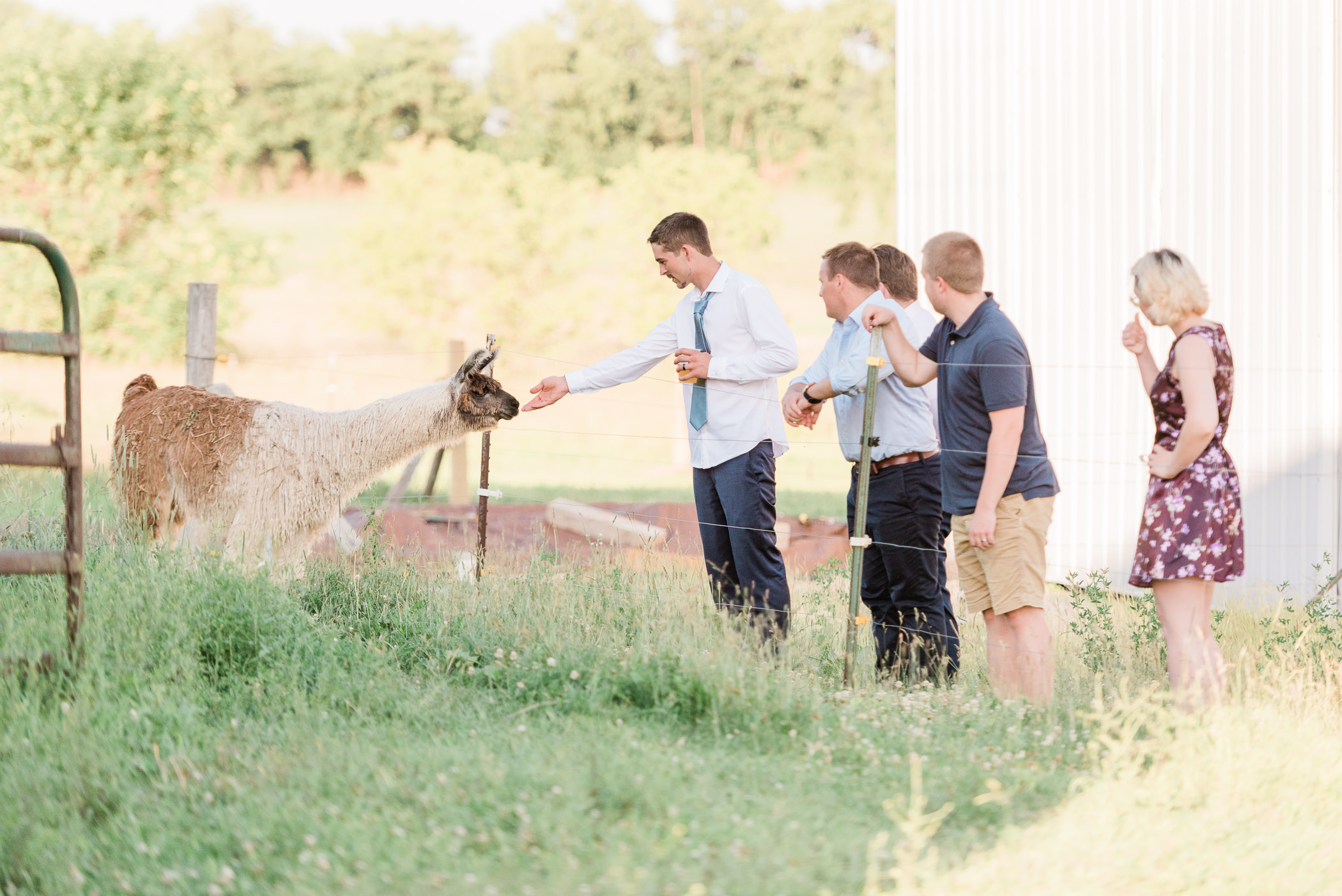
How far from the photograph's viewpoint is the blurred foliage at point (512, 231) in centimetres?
3388

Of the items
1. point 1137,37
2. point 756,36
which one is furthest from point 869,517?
point 756,36

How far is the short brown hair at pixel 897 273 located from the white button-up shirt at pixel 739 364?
0.68m

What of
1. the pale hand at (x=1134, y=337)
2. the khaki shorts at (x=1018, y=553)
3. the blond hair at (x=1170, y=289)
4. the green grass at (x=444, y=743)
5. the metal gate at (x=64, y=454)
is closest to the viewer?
the green grass at (x=444, y=743)

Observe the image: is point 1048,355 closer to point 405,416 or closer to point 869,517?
point 869,517

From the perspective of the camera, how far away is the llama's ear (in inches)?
277

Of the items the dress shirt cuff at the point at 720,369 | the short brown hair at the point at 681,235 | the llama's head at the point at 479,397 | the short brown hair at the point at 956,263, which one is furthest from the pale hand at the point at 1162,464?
the llama's head at the point at 479,397

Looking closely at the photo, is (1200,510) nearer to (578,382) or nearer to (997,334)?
(997,334)

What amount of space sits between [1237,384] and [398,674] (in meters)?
6.50

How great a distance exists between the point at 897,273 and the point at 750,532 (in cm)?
163

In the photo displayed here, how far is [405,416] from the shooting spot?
7176 millimetres

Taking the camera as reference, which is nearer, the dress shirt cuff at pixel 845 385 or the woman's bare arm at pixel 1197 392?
the woman's bare arm at pixel 1197 392

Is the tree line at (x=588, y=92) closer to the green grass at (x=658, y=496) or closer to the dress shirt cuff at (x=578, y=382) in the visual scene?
the green grass at (x=658, y=496)

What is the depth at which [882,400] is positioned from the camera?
19.0 ft

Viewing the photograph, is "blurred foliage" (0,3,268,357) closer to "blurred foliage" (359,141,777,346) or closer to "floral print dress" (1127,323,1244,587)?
"blurred foliage" (359,141,777,346)
